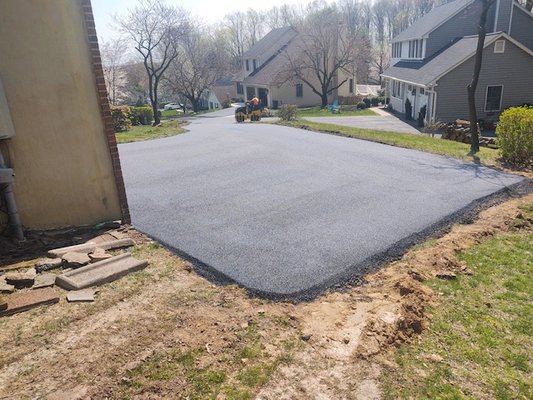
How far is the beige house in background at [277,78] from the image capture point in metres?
42.8

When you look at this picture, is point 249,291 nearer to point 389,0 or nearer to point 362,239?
point 362,239

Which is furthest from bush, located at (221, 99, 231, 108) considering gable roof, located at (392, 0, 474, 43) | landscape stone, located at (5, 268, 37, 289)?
landscape stone, located at (5, 268, 37, 289)

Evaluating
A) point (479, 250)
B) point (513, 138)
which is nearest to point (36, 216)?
point (479, 250)

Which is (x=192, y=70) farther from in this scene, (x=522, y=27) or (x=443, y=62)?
(x=522, y=27)

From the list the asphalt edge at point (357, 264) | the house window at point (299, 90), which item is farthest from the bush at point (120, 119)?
the house window at point (299, 90)

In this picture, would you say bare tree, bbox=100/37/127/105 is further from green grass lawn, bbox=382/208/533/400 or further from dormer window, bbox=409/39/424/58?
green grass lawn, bbox=382/208/533/400

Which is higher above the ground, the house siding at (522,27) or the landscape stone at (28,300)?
the house siding at (522,27)

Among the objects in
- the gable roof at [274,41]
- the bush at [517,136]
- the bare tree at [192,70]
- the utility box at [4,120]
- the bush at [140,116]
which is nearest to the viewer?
the utility box at [4,120]

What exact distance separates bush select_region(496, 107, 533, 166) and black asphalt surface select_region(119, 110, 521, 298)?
1501 mm

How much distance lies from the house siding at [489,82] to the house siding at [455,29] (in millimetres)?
5684

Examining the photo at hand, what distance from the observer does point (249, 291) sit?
5.37 m

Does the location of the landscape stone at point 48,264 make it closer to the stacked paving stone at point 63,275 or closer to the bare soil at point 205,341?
the stacked paving stone at point 63,275

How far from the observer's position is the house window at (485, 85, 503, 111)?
24.5 metres

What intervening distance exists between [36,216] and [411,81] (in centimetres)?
2602
